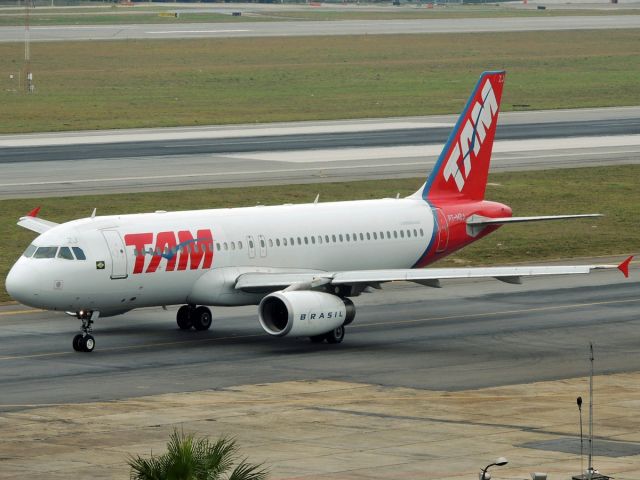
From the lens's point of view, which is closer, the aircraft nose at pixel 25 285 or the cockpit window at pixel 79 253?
the aircraft nose at pixel 25 285

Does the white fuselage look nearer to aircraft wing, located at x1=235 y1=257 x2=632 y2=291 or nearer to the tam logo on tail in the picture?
aircraft wing, located at x1=235 y1=257 x2=632 y2=291

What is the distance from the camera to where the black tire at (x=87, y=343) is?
48.5 metres

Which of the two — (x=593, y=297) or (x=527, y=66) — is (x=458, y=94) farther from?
(x=593, y=297)

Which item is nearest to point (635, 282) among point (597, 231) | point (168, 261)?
point (597, 231)

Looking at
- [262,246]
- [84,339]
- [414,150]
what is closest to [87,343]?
[84,339]

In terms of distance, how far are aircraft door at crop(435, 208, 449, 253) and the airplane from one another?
0.05 m

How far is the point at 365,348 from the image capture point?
49.6 meters

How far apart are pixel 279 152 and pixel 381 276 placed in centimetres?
5510

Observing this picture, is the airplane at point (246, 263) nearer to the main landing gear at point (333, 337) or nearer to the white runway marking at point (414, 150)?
the main landing gear at point (333, 337)

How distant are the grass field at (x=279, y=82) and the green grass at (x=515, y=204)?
3693 centimetres

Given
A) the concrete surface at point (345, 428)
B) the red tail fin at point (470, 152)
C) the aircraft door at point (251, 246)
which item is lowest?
the concrete surface at point (345, 428)

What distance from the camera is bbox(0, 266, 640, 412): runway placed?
44125 mm

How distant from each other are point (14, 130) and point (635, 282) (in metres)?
64.8

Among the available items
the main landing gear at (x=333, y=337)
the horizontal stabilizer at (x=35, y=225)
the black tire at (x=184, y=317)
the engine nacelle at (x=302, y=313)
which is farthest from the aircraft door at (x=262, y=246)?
the horizontal stabilizer at (x=35, y=225)
